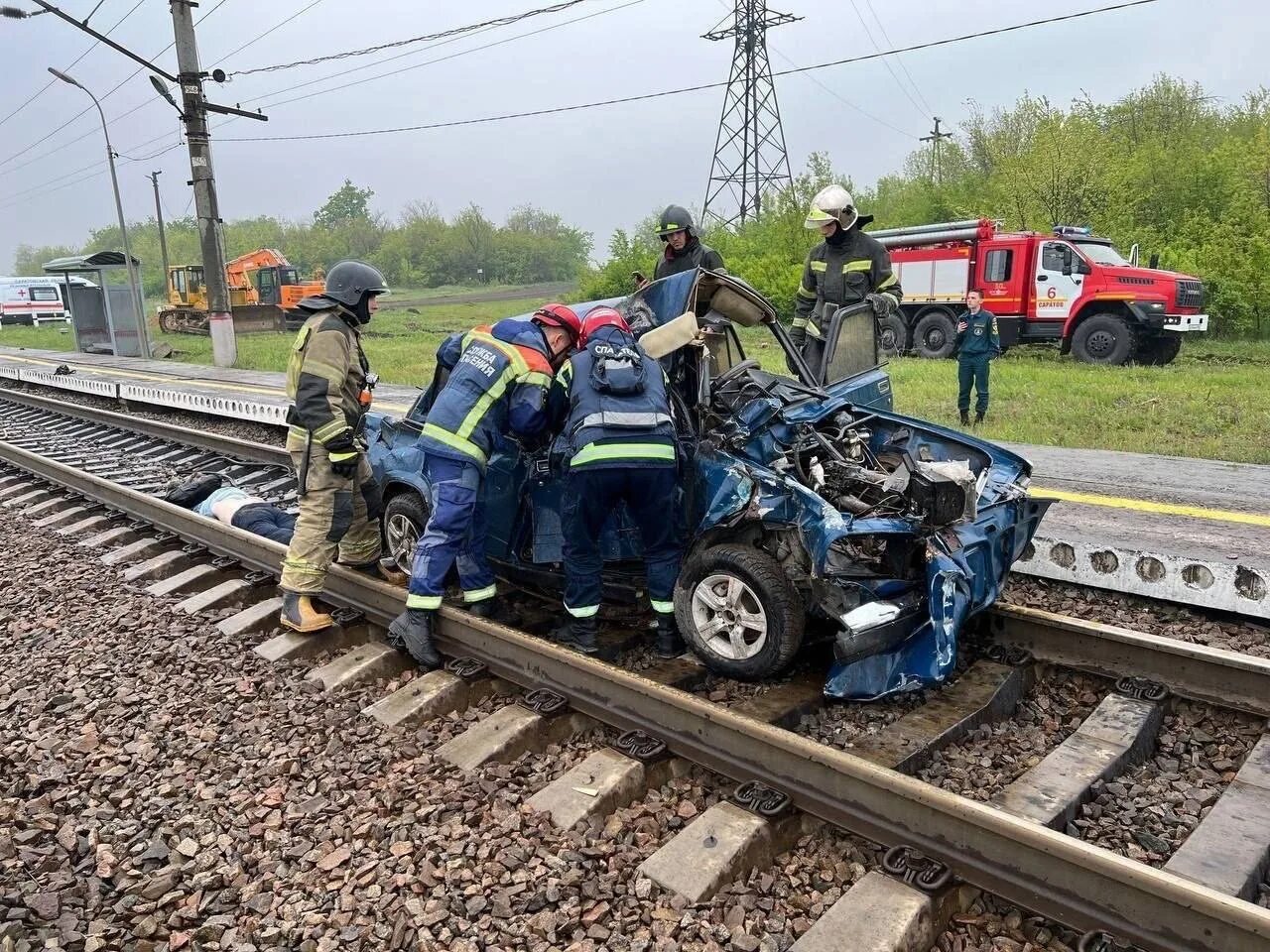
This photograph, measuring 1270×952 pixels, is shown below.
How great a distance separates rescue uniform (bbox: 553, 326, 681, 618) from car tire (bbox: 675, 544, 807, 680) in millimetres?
235

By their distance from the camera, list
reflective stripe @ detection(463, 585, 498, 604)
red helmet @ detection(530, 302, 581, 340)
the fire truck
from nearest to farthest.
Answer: red helmet @ detection(530, 302, 581, 340) < reflective stripe @ detection(463, 585, 498, 604) < the fire truck

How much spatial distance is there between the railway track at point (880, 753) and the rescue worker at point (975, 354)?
7.21m

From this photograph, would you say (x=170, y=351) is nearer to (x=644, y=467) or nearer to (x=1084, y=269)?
(x=1084, y=269)

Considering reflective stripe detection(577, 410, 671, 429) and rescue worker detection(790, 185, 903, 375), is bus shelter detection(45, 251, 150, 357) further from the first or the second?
reflective stripe detection(577, 410, 671, 429)

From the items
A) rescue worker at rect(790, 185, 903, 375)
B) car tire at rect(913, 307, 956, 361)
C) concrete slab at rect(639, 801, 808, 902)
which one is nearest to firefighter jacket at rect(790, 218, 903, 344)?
rescue worker at rect(790, 185, 903, 375)

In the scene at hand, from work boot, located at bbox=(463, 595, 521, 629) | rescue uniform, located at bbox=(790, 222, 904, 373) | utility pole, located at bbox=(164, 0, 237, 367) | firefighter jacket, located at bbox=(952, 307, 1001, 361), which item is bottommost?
work boot, located at bbox=(463, 595, 521, 629)

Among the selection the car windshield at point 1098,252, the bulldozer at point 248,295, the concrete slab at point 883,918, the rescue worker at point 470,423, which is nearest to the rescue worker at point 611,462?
the rescue worker at point 470,423

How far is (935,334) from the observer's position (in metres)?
20.0

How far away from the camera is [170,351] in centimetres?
2620

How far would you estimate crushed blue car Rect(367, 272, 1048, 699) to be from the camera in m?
3.73

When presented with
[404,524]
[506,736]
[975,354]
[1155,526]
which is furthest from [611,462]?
[975,354]

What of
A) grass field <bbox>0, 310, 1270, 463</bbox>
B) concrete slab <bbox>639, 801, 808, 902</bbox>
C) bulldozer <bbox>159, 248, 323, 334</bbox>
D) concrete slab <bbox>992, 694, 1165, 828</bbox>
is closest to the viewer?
concrete slab <bbox>639, 801, 808, 902</bbox>

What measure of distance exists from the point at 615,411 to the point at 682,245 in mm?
3118

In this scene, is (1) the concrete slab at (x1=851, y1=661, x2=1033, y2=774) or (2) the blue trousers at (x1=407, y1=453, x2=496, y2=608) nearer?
(1) the concrete slab at (x1=851, y1=661, x2=1033, y2=774)
